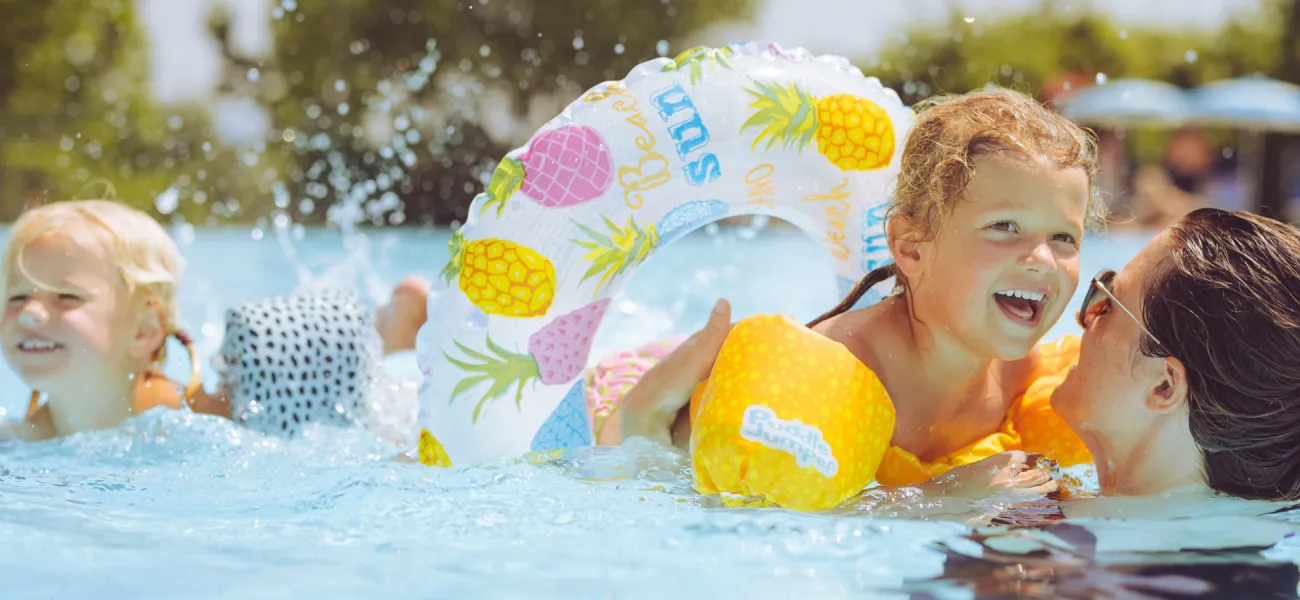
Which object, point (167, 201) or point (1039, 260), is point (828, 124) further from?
point (167, 201)

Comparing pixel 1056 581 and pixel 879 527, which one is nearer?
pixel 1056 581

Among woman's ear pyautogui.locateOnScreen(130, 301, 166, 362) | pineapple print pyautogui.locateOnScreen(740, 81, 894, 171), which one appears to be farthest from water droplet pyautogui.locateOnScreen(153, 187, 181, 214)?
pineapple print pyautogui.locateOnScreen(740, 81, 894, 171)

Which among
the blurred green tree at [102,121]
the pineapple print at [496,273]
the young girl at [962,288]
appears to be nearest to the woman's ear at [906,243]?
the young girl at [962,288]

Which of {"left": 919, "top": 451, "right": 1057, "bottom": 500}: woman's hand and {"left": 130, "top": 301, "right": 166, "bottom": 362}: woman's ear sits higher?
{"left": 130, "top": 301, "right": 166, "bottom": 362}: woman's ear

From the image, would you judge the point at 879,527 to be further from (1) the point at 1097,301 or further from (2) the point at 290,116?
(2) the point at 290,116

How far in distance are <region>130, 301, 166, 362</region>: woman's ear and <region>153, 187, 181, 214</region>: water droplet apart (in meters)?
11.4

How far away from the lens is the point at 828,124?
125 inches

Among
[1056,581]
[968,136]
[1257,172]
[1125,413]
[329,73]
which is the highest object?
[329,73]

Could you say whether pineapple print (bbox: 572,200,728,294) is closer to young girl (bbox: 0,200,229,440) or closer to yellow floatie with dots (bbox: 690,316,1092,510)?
yellow floatie with dots (bbox: 690,316,1092,510)

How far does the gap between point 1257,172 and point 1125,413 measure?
733 inches

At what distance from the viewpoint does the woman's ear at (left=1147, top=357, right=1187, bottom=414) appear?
2.60 metres

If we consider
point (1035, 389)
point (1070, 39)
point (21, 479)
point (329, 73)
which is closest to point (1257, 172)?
point (1070, 39)

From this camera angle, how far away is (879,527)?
246cm

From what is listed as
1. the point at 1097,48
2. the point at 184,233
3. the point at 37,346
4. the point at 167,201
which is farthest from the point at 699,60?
the point at 1097,48
